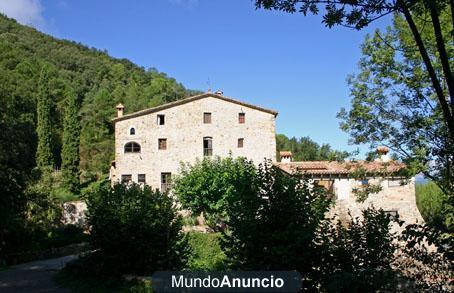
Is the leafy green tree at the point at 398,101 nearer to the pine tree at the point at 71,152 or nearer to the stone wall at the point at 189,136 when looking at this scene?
the stone wall at the point at 189,136

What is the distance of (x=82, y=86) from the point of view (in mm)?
63312

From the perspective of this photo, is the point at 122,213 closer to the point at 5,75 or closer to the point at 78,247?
the point at 78,247

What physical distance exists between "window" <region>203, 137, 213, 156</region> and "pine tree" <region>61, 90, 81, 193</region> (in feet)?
43.8

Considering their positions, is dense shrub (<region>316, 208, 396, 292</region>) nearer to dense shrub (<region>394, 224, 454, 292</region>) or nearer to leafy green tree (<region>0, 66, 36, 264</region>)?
dense shrub (<region>394, 224, 454, 292</region>)

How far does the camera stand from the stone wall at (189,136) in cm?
3041

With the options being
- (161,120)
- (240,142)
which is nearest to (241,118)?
(240,142)

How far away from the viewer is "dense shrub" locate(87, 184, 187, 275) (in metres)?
12.1

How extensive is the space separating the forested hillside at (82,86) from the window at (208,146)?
38.5 ft

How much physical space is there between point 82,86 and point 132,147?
37033 mm

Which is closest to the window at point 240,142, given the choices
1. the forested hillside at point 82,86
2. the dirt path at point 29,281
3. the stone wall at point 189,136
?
the stone wall at point 189,136

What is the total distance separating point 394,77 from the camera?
11391 mm

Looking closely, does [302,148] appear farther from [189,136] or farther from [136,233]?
[136,233]

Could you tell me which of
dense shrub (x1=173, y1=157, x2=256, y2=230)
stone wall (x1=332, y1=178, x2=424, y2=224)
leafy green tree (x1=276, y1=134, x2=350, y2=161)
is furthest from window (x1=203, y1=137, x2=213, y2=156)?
leafy green tree (x1=276, y1=134, x2=350, y2=161)

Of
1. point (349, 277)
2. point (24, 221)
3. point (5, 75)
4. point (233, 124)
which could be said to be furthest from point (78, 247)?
point (5, 75)
